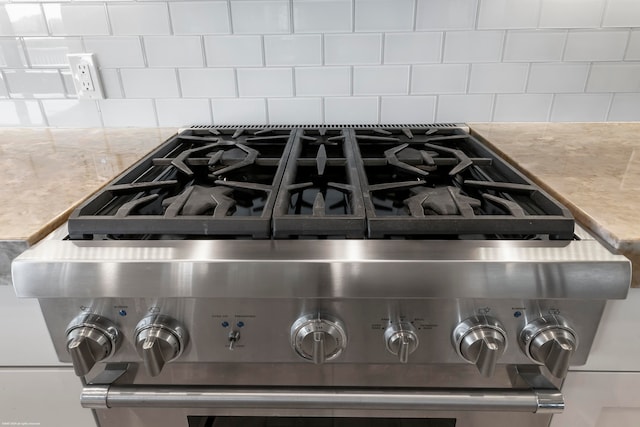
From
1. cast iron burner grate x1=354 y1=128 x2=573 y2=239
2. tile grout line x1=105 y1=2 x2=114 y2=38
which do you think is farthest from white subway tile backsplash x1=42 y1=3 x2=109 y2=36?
cast iron burner grate x1=354 y1=128 x2=573 y2=239

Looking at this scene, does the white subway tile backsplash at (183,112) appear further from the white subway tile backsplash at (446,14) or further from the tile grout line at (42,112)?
the white subway tile backsplash at (446,14)

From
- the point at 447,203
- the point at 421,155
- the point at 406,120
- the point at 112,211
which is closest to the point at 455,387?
the point at 447,203

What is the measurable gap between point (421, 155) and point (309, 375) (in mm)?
496

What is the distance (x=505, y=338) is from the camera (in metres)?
0.51

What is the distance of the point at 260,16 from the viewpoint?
1.01 m

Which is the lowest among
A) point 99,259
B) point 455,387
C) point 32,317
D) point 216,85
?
point 455,387

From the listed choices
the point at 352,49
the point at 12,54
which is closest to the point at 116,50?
the point at 12,54

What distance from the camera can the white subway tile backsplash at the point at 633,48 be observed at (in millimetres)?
1016

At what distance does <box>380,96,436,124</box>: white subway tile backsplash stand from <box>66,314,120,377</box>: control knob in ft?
2.81

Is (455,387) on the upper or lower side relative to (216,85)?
lower

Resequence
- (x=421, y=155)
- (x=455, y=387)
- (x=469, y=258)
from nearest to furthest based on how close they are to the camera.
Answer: (x=469, y=258) < (x=455, y=387) < (x=421, y=155)

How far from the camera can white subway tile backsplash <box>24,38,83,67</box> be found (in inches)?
41.1

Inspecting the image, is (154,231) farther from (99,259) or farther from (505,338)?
(505,338)

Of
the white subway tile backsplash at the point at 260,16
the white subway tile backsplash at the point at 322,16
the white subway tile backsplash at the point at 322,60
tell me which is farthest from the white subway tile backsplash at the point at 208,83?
the white subway tile backsplash at the point at 322,16
